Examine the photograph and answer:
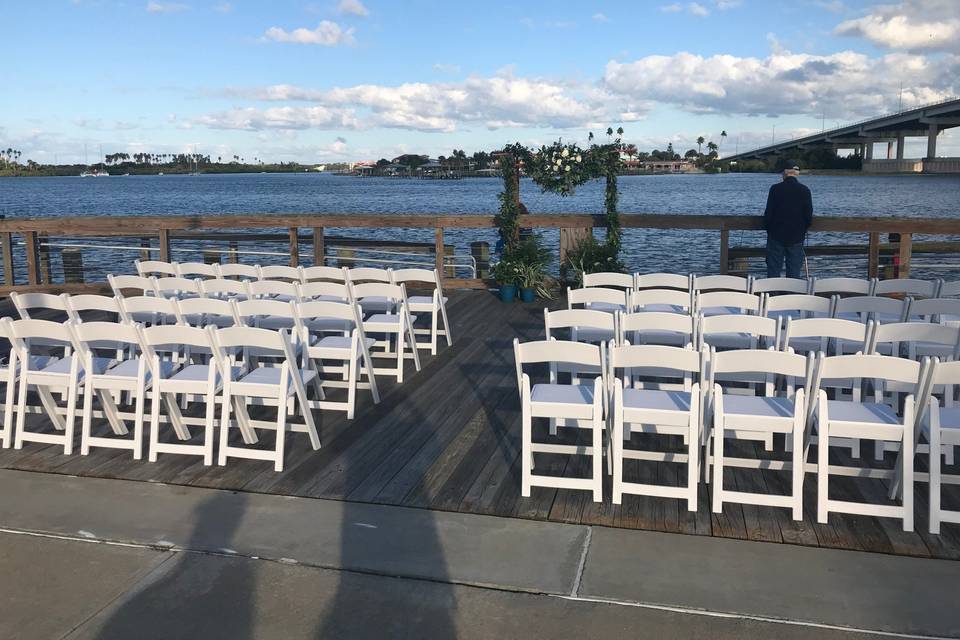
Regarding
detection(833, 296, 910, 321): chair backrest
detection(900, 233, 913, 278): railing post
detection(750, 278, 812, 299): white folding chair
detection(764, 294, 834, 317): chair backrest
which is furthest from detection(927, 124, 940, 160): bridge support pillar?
detection(764, 294, 834, 317): chair backrest

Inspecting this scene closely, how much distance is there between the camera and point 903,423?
13.5 feet

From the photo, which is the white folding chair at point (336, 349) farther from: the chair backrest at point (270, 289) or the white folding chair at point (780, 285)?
the white folding chair at point (780, 285)

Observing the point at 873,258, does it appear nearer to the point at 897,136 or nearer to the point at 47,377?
the point at 47,377

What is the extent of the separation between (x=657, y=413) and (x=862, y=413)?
1.05 metres

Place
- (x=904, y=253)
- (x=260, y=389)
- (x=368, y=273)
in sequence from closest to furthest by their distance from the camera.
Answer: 1. (x=260, y=389)
2. (x=368, y=273)
3. (x=904, y=253)

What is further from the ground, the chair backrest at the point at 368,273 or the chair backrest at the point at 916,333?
the chair backrest at the point at 368,273

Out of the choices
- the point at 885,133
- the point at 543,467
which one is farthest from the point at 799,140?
the point at 543,467

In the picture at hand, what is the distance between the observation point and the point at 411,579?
11.9 ft

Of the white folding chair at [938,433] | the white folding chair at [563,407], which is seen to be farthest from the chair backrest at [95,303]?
the white folding chair at [938,433]

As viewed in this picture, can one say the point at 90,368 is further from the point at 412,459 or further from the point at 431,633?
the point at 431,633

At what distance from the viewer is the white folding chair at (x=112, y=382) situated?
511 cm

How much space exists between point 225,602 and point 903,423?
126 inches

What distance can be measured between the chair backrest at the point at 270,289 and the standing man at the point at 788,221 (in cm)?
550

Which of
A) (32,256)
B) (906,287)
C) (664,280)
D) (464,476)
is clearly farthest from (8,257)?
(906,287)
